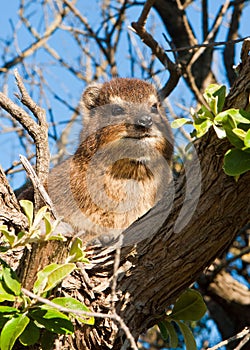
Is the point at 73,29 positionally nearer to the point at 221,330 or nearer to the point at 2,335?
the point at 221,330

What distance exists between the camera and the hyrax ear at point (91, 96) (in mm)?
4715

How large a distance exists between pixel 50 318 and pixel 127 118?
1671 millimetres

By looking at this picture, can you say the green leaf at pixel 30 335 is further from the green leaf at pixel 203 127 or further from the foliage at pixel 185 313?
the green leaf at pixel 203 127

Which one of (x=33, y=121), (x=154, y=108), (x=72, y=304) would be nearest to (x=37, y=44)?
(x=154, y=108)

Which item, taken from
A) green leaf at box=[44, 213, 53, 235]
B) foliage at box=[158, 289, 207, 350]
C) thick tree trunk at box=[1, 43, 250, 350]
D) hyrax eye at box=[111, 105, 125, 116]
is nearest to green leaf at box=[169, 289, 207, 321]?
foliage at box=[158, 289, 207, 350]

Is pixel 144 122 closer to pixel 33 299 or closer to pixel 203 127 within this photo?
pixel 203 127

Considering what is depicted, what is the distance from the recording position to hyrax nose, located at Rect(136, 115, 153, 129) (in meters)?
4.00

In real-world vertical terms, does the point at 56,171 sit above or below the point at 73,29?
below

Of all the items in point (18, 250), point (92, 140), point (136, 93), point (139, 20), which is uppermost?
point (139, 20)

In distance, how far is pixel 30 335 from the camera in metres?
2.78

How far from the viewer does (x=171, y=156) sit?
4301 mm

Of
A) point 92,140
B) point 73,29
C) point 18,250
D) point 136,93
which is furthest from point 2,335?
point 73,29

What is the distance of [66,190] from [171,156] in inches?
25.8

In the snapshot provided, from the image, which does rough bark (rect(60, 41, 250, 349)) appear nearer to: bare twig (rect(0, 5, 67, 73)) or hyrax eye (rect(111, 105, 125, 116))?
hyrax eye (rect(111, 105, 125, 116))
